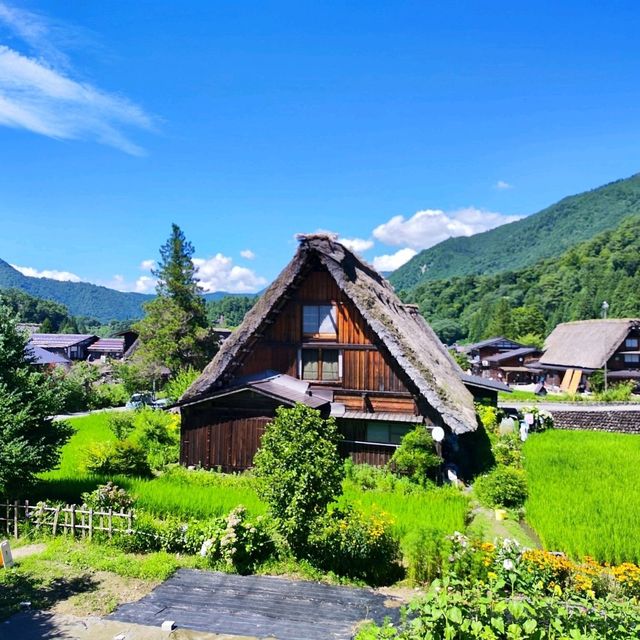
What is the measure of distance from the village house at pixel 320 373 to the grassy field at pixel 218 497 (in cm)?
183

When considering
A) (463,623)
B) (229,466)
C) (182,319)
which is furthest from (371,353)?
(182,319)

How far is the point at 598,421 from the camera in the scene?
28.3 metres

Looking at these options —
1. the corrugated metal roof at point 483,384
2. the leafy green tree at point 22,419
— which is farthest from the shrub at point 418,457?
the corrugated metal roof at point 483,384

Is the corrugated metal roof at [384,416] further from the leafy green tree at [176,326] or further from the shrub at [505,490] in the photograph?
the leafy green tree at [176,326]

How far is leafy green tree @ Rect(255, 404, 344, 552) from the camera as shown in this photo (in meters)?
9.25

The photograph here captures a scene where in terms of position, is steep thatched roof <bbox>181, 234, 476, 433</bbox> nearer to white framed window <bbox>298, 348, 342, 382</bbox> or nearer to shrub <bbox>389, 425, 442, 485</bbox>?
shrub <bbox>389, 425, 442, 485</bbox>

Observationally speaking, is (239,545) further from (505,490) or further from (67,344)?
(67,344)

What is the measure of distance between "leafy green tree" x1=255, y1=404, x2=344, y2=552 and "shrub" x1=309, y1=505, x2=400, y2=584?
1.15 feet

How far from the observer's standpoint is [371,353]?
16.8m

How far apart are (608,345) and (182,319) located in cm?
3676

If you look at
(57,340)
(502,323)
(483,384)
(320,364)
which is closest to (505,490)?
(320,364)

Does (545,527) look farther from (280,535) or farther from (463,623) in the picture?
(463,623)

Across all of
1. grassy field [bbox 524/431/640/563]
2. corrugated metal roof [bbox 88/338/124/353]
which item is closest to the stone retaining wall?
grassy field [bbox 524/431/640/563]

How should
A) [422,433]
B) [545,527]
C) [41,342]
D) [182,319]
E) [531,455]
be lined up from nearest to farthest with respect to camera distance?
[545,527] → [422,433] → [531,455] → [182,319] → [41,342]
